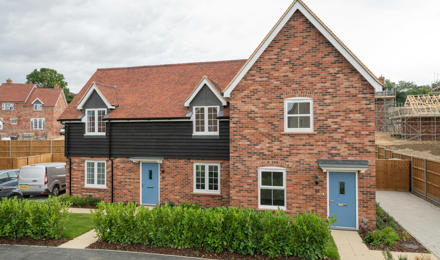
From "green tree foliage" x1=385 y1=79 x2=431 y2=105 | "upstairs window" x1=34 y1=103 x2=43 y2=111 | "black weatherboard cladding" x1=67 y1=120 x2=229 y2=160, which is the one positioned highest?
"green tree foliage" x1=385 y1=79 x2=431 y2=105

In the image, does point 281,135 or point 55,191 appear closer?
point 281,135

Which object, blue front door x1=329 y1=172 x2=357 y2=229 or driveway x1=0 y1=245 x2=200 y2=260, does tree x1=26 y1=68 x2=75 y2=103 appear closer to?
driveway x1=0 y1=245 x2=200 y2=260

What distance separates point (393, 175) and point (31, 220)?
19.8 meters

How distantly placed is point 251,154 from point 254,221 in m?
3.80

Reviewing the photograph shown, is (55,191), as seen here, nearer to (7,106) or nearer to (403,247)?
(403,247)

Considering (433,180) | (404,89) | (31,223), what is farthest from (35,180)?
(404,89)

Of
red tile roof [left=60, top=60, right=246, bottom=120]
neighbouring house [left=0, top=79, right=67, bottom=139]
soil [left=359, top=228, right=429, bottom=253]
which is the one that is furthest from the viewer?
neighbouring house [left=0, top=79, right=67, bottom=139]

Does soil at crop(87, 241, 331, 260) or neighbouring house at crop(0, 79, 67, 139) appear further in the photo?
neighbouring house at crop(0, 79, 67, 139)

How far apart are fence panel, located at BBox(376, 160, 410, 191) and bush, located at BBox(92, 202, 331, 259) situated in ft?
41.6

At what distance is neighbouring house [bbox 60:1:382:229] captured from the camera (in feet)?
35.6

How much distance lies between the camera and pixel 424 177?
15.6m

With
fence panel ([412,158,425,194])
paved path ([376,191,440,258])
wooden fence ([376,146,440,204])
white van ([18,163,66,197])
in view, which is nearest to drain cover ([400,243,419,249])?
paved path ([376,191,440,258])

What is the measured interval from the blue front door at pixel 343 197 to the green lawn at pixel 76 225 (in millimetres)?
9828

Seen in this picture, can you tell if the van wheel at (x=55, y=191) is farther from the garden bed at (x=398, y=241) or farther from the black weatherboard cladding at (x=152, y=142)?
the garden bed at (x=398, y=241)
